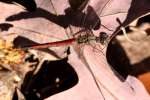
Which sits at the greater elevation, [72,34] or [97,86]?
[72,34]

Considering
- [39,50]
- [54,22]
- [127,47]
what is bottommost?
[127,47]

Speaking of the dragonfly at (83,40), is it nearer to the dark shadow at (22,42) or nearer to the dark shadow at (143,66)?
the dark shadow at (22,42)

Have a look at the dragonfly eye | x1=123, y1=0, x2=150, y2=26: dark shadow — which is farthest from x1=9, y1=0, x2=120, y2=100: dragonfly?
x1=123, y1=0, x2=150, y2=26: dark shadow

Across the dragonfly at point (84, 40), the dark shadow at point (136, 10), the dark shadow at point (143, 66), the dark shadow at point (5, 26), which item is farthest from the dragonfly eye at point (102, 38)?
the dark shadow at point (5, 26)

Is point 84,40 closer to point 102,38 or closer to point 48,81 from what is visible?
point 102,38

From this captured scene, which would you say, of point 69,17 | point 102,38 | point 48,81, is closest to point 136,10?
point 102,38

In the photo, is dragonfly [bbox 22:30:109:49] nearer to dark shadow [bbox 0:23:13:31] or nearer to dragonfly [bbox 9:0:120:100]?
dragonfly [bbox 9:0:120:100]

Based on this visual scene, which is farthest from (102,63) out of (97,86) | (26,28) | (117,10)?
(26,28)

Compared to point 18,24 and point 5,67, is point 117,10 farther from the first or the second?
point 5,67
